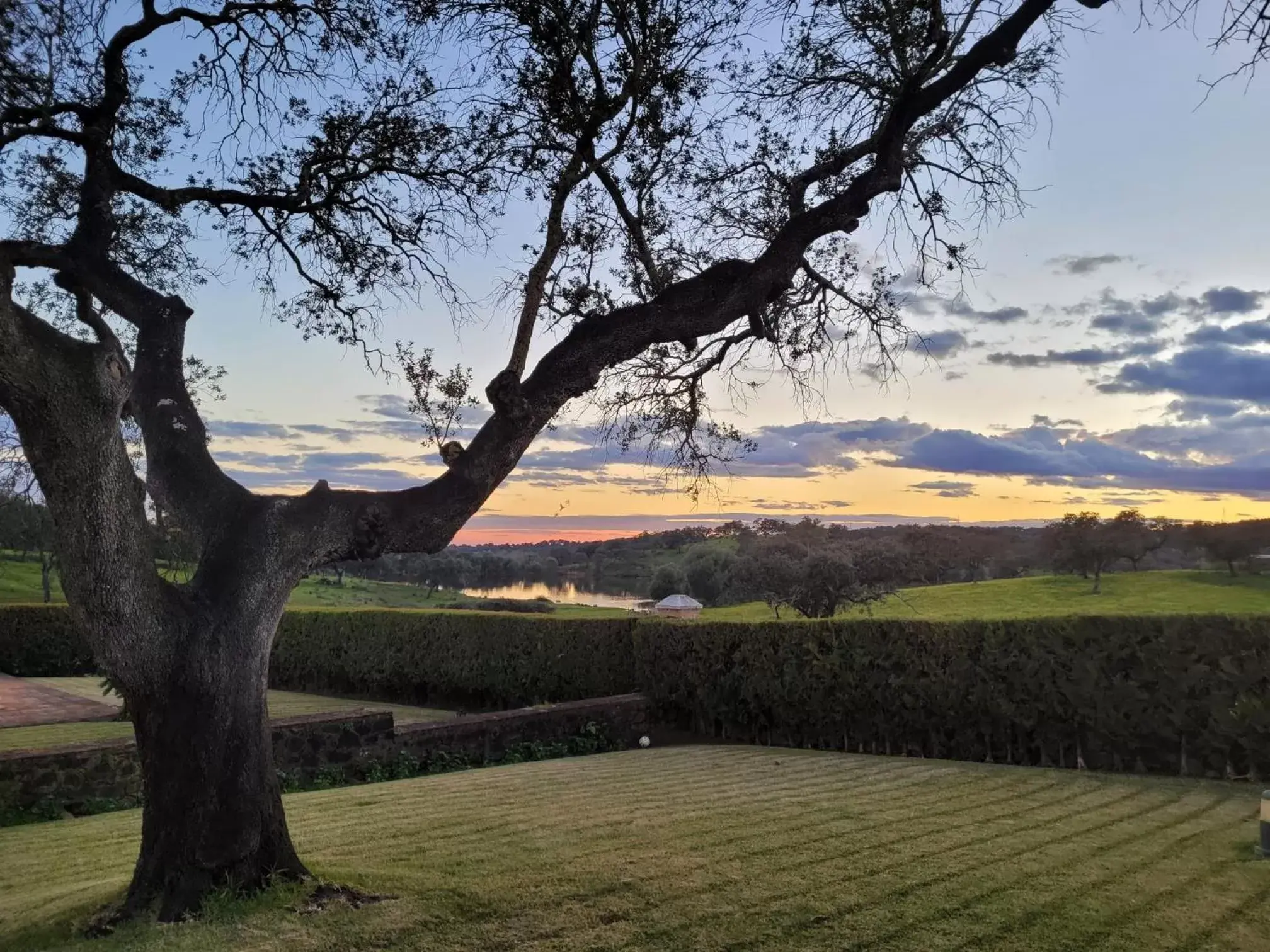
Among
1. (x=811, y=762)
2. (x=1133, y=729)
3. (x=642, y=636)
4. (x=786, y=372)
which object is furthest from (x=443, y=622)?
(x=1133, y=729)

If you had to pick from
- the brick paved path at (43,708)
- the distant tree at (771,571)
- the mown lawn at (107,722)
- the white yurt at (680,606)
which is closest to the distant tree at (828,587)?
the distant tree at (771,571)

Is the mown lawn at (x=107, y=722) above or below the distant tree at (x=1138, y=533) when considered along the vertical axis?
below

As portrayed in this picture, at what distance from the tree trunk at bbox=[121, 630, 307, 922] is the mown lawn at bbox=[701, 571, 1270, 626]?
24.4 meters

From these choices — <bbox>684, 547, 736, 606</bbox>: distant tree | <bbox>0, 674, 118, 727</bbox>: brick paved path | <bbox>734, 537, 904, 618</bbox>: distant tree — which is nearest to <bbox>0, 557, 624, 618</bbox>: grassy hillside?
<bbox>734, 537, 904, 618</bbox>: distant tree

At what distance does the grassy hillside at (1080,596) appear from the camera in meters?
31.1

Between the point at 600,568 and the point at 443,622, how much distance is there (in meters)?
37.3

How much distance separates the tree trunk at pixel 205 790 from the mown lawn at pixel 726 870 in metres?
0.24

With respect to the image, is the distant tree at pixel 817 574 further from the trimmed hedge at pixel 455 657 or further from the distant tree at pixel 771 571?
the trimmed hedge at pixel 455 657

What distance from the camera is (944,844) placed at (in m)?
6.33

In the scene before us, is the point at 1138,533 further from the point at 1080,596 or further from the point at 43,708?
the point at 43,708

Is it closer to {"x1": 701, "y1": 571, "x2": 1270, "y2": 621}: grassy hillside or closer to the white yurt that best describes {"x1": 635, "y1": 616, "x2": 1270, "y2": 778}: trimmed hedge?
the white yurt

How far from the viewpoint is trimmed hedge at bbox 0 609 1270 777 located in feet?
32.2

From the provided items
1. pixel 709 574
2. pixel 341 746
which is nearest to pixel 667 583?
pixel 709 574

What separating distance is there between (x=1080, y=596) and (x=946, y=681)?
90.0 ft
